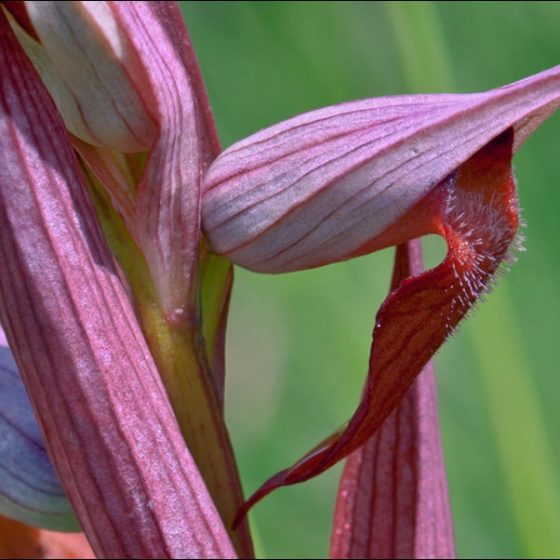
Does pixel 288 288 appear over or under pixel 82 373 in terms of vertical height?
under

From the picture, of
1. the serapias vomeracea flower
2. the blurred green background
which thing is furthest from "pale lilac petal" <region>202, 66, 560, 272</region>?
the blurred green background

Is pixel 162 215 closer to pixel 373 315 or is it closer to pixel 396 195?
pixel 396 195

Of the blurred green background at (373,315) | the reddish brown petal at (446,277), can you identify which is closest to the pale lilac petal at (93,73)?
the reddish brown petal at (446,277)

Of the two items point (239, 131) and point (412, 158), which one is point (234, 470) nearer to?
point (412, 158)

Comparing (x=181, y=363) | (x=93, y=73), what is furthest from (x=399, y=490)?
(x=93, y=73)

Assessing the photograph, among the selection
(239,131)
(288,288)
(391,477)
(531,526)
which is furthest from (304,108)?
(391,477)

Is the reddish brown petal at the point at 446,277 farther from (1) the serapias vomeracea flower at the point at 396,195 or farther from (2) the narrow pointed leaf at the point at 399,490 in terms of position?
(2) the narrow pointed leaf at the point at 399,490
